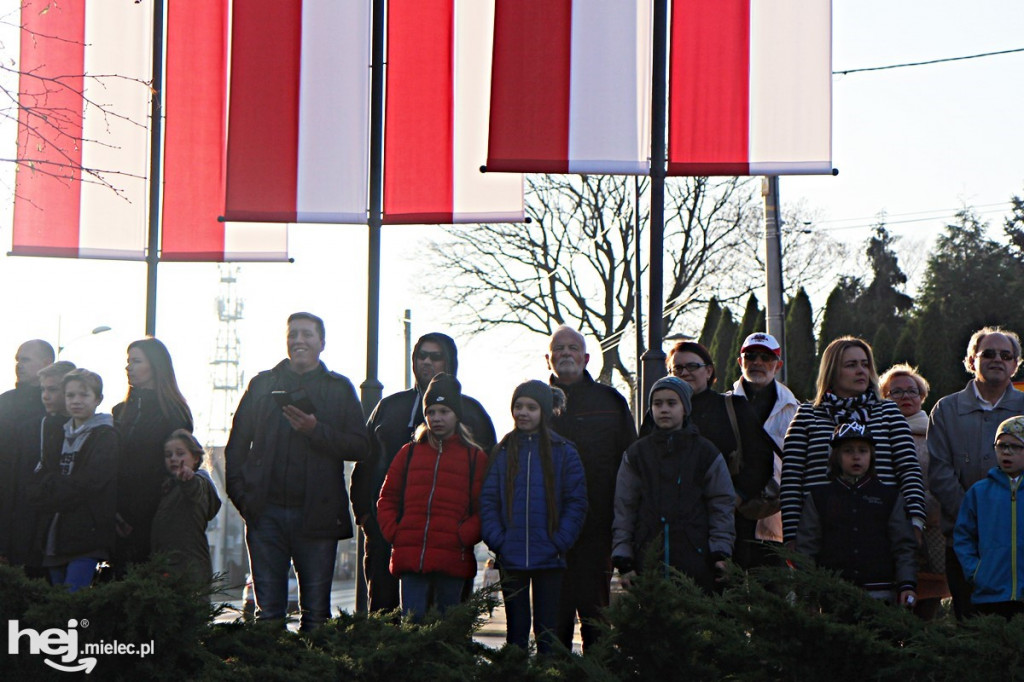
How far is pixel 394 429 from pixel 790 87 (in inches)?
124

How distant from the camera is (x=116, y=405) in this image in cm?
789

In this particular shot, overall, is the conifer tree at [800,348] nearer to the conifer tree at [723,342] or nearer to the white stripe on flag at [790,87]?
the conifer tree at [723,342]

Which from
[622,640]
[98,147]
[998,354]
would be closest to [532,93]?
[998,354]

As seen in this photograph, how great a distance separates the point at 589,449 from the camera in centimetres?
734

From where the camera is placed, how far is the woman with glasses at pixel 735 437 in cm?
712

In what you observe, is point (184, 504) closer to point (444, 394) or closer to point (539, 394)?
point (444, 394)

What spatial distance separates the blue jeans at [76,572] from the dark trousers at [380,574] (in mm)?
1447

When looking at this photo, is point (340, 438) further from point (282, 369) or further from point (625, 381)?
point (625, 381)

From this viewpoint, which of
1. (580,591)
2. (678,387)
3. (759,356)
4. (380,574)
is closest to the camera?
(678,387)

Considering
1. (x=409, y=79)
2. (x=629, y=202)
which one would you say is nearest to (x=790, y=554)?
(x=409, y=79)

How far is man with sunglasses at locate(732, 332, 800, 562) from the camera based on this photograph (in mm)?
7668

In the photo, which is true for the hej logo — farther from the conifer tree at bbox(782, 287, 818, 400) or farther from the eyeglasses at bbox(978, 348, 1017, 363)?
the conifer tree at bbox(782, 287, 818, 400)

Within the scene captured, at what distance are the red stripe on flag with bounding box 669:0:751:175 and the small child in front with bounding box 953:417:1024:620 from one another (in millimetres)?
2584

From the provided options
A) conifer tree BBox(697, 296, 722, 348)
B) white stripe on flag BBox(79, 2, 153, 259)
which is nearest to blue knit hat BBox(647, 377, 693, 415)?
white stripe on flag BBox(79, 2, 153, 259)
